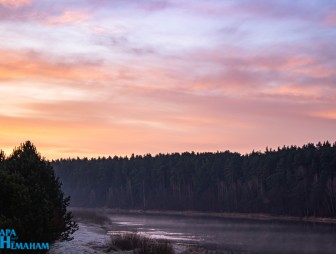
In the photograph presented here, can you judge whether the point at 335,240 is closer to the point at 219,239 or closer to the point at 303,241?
the point at 303,241

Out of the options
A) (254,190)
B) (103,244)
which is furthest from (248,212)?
(103,244)

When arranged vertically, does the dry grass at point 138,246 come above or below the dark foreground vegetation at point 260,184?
below

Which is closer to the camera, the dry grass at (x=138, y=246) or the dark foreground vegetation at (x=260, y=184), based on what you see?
the dry grass at (x=138, y=246)

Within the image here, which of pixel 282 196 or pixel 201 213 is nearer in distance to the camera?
pixel 282 196

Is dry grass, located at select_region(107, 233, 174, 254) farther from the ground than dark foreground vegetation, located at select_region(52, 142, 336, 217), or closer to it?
closer to it

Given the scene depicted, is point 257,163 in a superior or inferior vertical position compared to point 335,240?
superior

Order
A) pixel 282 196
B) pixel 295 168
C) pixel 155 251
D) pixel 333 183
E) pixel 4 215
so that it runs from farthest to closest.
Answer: pixel 295 168, pixel 282 196, pixel 333 183, pixel 155 251, pixel 4 215

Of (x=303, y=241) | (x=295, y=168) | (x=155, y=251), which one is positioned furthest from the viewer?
(x=295, y=168)

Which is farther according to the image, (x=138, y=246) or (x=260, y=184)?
(x=260, y=184)

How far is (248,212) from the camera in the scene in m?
147

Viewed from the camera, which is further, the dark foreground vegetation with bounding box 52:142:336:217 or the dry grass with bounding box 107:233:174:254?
the dark foreground vegetation with bounding box 52:142:336:217

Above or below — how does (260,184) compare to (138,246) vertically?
above

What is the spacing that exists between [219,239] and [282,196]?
3126 inches

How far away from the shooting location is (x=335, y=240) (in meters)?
63.8
